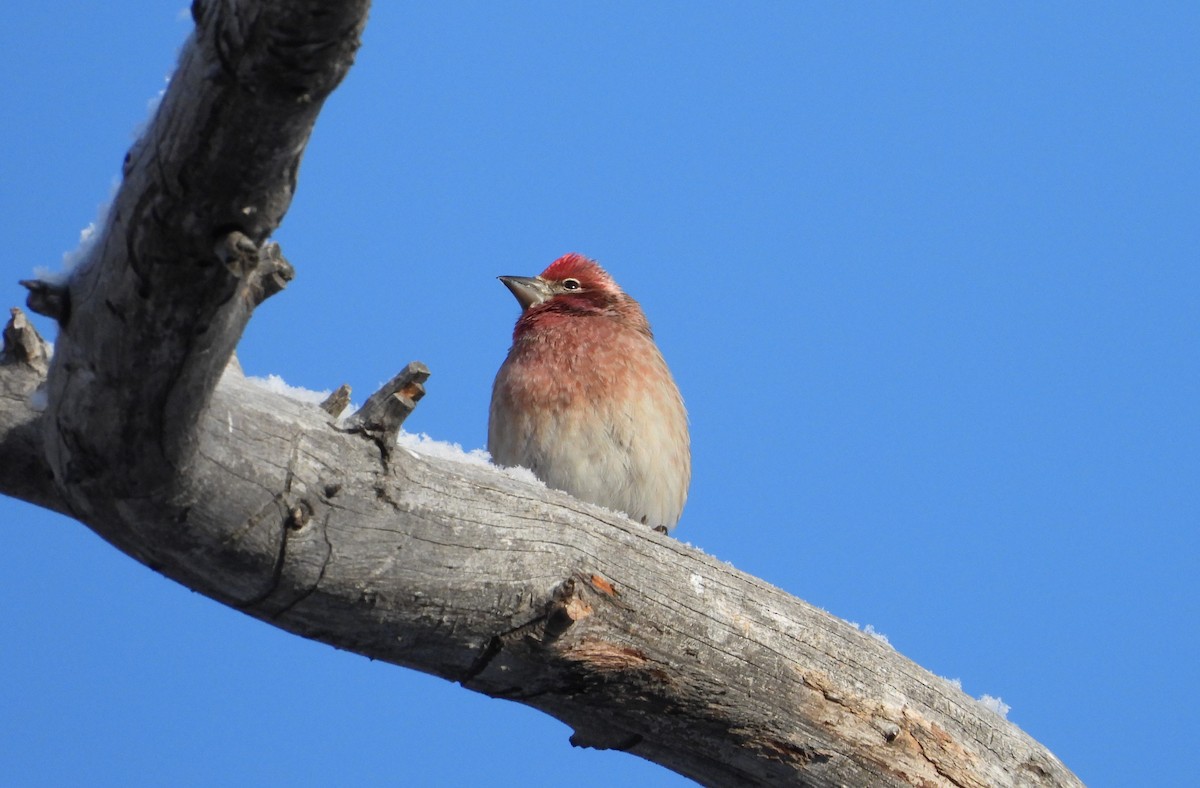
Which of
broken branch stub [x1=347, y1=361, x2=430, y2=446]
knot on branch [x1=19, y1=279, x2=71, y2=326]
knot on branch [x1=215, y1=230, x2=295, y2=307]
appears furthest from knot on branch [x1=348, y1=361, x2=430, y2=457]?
knot on branch [x1=19, y1=279, x2=71, y2=326]

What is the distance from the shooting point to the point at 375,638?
11.5ft

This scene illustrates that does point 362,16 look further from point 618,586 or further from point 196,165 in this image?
point 618,586

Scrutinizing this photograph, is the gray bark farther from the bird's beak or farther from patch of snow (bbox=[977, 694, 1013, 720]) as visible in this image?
the bird's beak

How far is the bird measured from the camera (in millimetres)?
6133

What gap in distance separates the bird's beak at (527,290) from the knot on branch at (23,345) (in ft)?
13.1

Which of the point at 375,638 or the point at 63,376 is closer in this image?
the point at 63,376

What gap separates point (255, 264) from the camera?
232 cm

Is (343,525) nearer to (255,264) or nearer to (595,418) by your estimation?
(255,264)

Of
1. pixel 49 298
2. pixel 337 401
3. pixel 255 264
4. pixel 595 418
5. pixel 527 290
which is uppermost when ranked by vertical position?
pixel 527 290

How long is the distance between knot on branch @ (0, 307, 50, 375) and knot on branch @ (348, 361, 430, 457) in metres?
0.80

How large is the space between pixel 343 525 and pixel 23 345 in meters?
0.93

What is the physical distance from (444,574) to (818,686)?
147 centimetres

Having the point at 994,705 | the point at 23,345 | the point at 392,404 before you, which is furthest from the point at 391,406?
the point at 994,705

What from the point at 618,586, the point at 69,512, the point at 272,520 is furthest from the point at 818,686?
the point at 69,512
